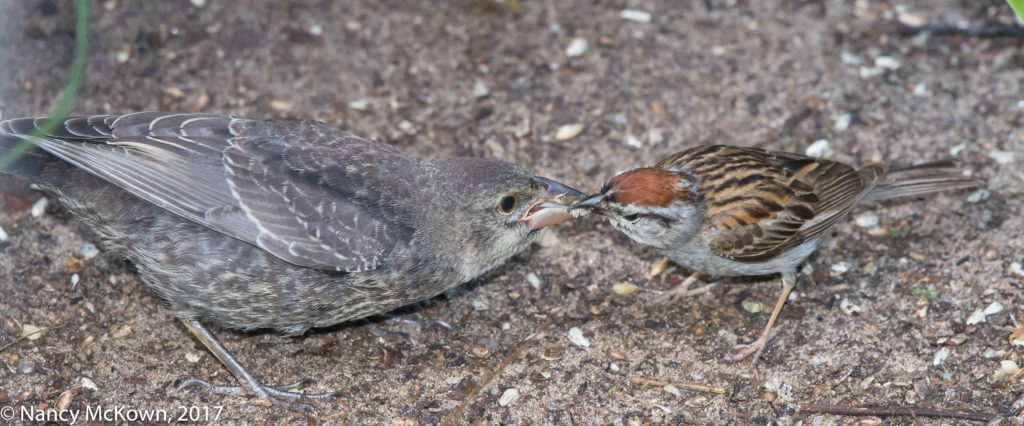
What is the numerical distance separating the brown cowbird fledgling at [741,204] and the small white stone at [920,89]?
1252mm

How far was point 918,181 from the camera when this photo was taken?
5.37 meters

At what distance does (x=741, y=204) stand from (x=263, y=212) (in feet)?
8.54

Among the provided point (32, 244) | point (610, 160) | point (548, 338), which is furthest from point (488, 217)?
point (32, 244)

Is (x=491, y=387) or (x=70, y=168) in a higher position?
(x=70, y=168)

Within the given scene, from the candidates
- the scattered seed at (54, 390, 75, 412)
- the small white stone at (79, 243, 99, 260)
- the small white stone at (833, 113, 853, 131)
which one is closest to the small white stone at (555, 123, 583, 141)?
the small white stone at (833, 113, 853, 131)

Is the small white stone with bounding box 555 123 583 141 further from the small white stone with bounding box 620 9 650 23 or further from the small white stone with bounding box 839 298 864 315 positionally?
the small white stone with bounding box 839 298 864 315

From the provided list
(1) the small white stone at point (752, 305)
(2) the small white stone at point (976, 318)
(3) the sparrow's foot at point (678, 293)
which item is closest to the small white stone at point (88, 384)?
(3) the sparrow's foot at point (678, 293)

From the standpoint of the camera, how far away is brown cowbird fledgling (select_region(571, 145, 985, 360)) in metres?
4.83

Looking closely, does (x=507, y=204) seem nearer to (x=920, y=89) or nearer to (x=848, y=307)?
(x=848, y=307)

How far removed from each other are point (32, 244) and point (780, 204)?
4.46m

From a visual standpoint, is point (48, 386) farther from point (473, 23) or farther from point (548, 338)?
point (473, 23)

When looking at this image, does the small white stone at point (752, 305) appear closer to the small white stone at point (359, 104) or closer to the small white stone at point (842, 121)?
the small white stone at point (842, 121)

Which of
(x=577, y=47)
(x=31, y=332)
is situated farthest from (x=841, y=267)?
(x=31, y=332)

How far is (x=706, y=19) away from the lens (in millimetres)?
7035
